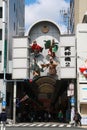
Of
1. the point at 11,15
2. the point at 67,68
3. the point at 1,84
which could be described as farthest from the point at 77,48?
the point at 11,15

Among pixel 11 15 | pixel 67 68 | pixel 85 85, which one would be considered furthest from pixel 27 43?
pixel 11 15

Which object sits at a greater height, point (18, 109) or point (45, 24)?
point (45, 24)

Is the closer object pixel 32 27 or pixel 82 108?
pixel 82 108

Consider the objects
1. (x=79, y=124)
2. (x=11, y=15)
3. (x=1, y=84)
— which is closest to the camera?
(x=79, y=124)

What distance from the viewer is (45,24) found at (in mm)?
55031

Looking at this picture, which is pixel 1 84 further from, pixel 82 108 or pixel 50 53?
pixel 82 108

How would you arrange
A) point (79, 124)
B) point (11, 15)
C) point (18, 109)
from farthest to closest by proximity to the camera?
point (11, 15)
point (18, 109)
point (79, 124)

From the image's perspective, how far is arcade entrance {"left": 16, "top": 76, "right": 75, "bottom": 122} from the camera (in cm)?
5916

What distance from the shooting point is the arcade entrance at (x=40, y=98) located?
59.2m

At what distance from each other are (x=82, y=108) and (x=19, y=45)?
35.7ft

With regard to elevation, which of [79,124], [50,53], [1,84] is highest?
[50,53]

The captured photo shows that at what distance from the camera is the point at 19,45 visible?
176ft

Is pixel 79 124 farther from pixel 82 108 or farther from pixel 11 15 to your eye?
pixel 11 15

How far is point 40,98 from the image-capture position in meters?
78.1
